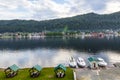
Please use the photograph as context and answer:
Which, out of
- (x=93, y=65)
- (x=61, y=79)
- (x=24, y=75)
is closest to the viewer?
(x=61, y=79)

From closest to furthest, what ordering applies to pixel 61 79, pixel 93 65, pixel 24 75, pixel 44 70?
1. pixel 61 79
2. pixel 24 75
3. pixel 44 70
4. pixel 93 65

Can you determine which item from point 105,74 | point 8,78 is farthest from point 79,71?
point 8,78

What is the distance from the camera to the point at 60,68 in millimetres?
55156

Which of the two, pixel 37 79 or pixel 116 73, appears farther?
pixel 116 73

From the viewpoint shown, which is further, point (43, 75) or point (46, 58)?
point (46, 58)

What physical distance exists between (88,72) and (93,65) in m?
8.03

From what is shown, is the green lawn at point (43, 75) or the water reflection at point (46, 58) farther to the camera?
the water reflection at point (46, 58)

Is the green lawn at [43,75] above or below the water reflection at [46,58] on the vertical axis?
above

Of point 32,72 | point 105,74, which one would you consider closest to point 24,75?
point 32,72

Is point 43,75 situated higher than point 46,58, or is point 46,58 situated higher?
point 43,75

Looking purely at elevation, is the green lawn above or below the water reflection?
above

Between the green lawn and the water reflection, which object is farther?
the water reflection

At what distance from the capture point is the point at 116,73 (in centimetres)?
5897

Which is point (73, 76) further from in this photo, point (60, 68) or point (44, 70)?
point (44, 70)
